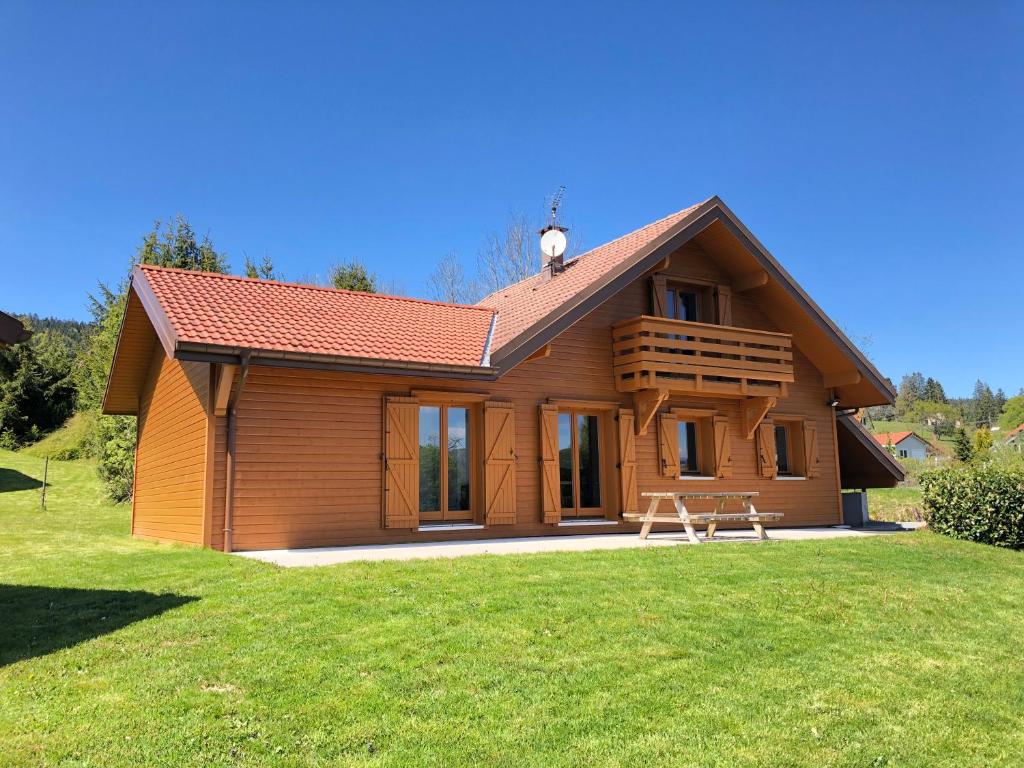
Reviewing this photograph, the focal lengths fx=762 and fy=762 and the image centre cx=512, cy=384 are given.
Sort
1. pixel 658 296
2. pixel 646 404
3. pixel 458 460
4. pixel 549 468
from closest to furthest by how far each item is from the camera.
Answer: pixel 458 460
pixel 549 468
pixel 646 404
pixel 658 296

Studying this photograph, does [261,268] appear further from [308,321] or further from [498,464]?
[498,464]

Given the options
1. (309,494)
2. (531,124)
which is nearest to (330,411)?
(309,494)

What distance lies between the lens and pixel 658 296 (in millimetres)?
13914

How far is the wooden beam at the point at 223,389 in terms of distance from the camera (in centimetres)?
914

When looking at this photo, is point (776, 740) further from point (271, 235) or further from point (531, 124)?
point (271, 235)

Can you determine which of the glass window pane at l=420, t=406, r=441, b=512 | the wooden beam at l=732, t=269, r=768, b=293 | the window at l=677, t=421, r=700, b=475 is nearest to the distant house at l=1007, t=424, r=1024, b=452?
the wooden beam at l=732, t=269, r=768, b=293

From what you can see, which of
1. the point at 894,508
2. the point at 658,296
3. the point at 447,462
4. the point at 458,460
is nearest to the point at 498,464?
the point at 458,460

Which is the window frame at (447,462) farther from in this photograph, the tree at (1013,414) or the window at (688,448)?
the tree at (1013,414)

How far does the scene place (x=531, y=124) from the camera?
20.9 metres

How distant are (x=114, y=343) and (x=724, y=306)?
53.7ft

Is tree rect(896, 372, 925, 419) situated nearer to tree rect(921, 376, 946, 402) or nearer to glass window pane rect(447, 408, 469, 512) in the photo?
tree rect(921, 376, 946, 402)

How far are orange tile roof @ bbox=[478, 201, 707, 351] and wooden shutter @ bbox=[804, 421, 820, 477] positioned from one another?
525 cm

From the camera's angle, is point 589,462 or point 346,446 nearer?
point 346,446

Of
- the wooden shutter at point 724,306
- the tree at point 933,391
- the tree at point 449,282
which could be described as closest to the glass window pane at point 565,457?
the wooden shutter at point 724,306
